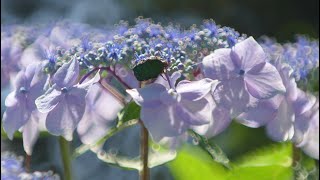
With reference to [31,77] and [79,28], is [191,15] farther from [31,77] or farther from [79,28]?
[31,77]

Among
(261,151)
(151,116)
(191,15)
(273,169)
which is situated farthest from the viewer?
(191,15)

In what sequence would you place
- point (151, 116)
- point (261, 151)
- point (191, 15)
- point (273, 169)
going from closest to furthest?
point (151, 116), point (273, 169), point (261, 151), point (191, 15)

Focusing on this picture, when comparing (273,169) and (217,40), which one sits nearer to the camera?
(217,40)

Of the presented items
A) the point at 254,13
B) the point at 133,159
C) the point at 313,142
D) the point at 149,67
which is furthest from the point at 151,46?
the point at 254,13

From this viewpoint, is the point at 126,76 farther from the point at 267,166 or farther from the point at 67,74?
the point at 267,166

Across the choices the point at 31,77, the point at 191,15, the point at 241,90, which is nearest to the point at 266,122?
the point at 241,90

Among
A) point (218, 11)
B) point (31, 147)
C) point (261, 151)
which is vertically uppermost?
point (31, 147)

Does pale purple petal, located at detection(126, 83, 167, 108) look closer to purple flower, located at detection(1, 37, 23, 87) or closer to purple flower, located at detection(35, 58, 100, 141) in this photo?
purple flower, located at detection(35, 58, 100, 141)
